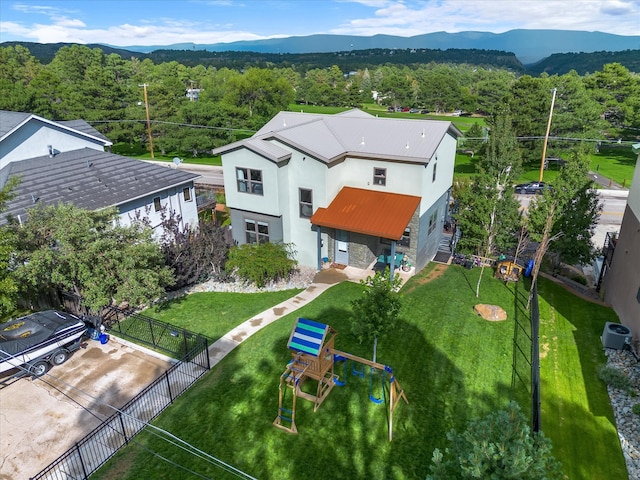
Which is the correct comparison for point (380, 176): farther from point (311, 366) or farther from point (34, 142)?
point (34, 142)

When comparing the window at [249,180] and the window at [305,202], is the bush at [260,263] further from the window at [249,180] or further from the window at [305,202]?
the window at [249,180]

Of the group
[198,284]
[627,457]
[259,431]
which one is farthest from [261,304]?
[627,457]

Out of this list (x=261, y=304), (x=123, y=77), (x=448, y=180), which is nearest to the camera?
(x=261, y=304)

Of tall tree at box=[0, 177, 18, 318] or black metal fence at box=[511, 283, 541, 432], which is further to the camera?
tall tree at box=[0, 177, 18, 318]

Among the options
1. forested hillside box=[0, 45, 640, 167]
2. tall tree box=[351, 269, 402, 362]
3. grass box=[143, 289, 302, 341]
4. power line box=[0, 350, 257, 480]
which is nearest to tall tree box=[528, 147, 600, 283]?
tall tree box=[351, 269, 402, 362]

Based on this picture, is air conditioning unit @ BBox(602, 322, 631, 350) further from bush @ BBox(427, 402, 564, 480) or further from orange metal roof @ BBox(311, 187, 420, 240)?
bush @ BBox(427, 402, 564, 480)

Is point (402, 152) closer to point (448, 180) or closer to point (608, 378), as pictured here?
point (448, 180)

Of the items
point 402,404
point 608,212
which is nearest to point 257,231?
point 402,404

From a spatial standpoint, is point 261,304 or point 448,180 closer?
point 261,304

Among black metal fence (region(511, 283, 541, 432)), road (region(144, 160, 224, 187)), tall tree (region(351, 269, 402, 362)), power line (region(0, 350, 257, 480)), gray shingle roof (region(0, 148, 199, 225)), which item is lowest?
road (region(144, 160, 224, 187))
